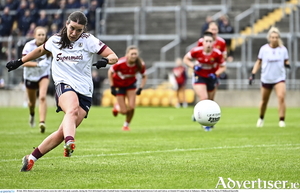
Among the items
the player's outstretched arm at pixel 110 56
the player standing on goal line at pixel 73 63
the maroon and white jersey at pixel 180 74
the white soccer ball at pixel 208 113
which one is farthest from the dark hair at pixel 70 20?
the maroon and white jersey at pixel 180 74

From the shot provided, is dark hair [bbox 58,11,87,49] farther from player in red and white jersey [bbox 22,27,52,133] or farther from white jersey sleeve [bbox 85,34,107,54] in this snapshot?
player in red and white jersey [bbox 22,27,52,133]

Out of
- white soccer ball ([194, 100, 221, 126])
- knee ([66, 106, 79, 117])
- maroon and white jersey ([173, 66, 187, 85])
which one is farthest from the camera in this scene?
maroon and white jersey ([173, 66, 187, 85])

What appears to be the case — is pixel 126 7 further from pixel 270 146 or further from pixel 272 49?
pixel 270 146

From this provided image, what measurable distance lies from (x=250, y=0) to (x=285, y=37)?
444 cm

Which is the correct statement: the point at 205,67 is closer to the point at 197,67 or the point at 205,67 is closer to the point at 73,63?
the point at 197,67

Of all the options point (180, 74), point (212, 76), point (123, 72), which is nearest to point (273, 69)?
point (212, 76)

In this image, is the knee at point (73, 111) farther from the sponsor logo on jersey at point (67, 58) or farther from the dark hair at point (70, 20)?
the dark hair at point (70, 20)

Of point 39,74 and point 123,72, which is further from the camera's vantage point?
point 123,72

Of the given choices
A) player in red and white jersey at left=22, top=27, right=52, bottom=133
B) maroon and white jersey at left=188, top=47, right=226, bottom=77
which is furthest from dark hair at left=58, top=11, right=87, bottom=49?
maroon and white jersey at left=188, top=47, right=226, bottom=77

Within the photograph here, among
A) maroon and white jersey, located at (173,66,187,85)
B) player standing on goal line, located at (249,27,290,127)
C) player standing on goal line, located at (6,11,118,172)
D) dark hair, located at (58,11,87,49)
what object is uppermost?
dark hair, located at (58,11,87,49)

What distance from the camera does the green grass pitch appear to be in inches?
318

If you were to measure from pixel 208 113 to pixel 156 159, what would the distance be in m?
1.98

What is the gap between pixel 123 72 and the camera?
17219mm

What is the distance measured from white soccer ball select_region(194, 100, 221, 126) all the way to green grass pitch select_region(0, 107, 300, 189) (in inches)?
19.2
